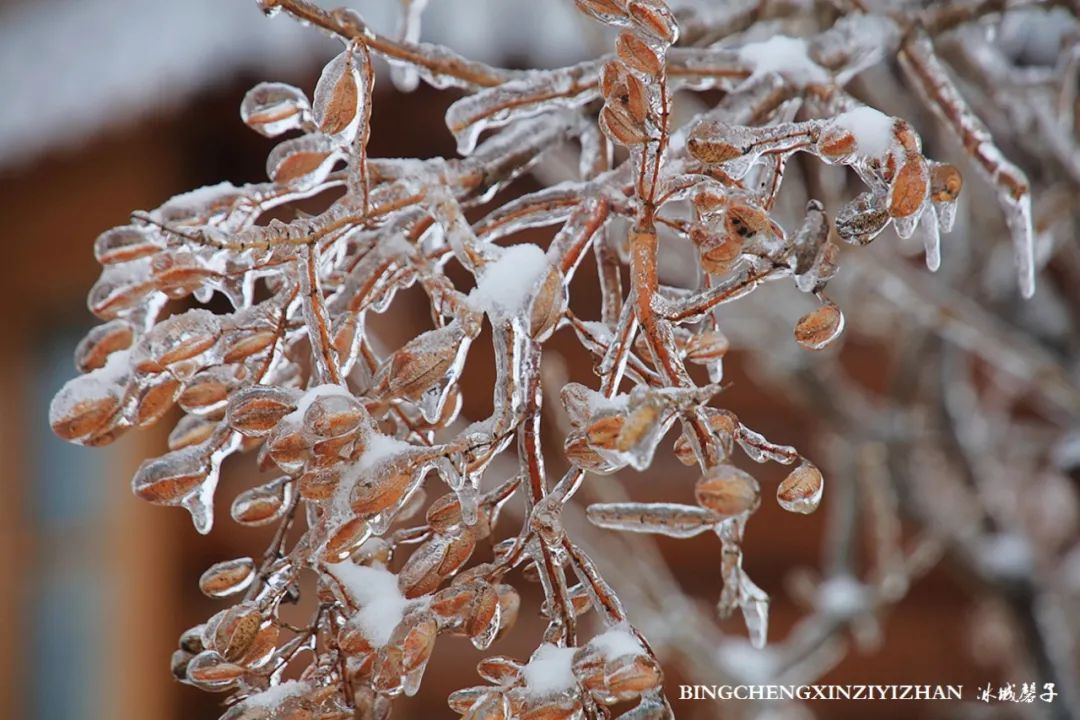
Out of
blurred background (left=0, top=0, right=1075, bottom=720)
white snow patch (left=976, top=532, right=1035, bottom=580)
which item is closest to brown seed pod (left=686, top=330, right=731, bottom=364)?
white snow patch (left=976, top=532, right=1035, bottom=580)

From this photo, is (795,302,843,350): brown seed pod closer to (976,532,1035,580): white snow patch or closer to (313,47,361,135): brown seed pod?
(313,47,361,135): brown seed pod

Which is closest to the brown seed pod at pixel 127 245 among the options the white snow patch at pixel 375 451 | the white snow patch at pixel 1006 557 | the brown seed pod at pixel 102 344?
the brown seed pod at pixel 102 344

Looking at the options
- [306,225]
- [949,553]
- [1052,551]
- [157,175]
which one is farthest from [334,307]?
[157,175]

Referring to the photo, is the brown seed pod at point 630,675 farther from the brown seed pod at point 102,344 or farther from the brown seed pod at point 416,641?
the brown seed pod at point 102,344

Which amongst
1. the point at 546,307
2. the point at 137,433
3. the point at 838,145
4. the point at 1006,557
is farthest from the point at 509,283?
the point at 137,433

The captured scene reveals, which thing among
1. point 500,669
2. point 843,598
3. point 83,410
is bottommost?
point 843,598

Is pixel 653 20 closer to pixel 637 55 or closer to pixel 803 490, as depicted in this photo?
pixel 637 55
